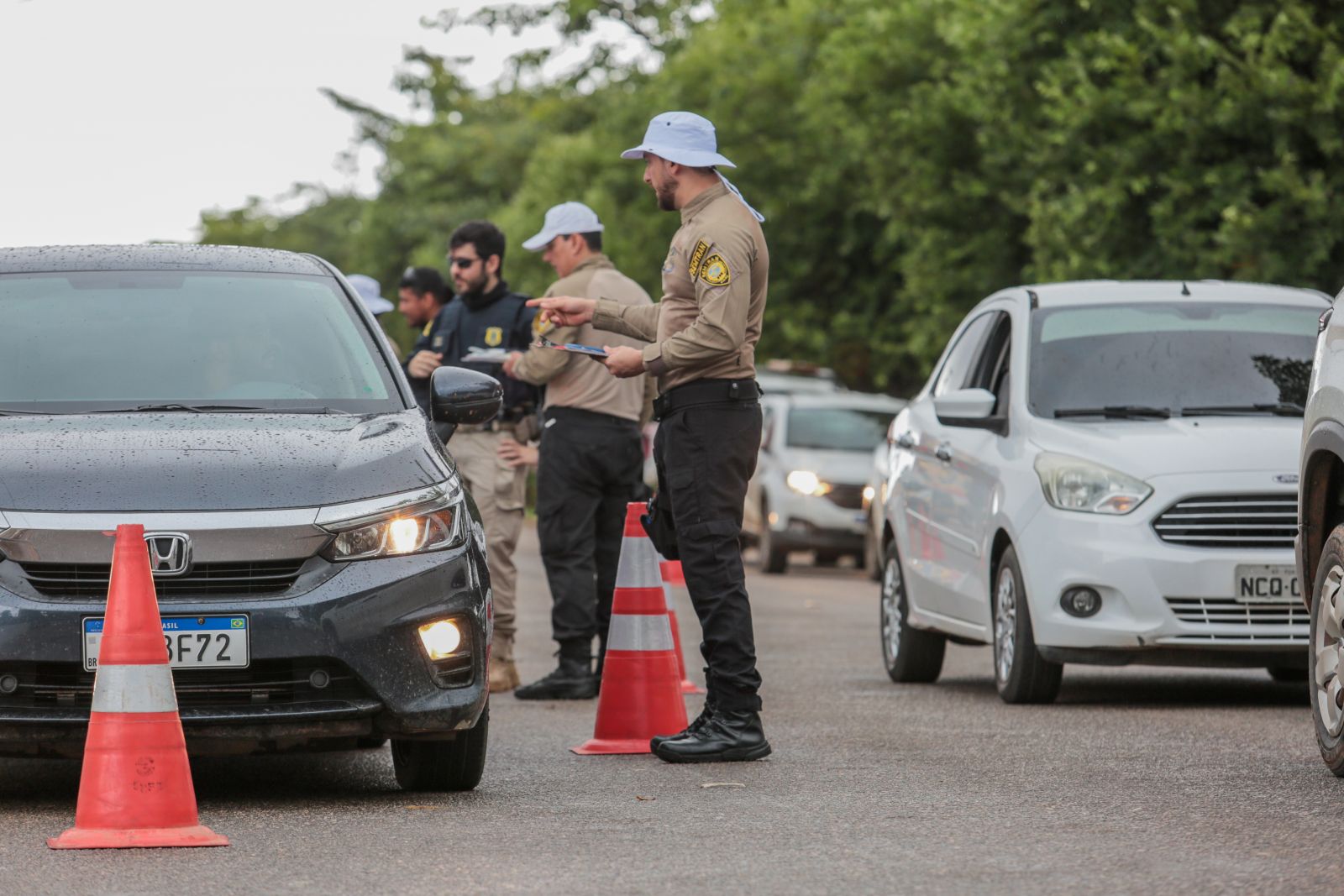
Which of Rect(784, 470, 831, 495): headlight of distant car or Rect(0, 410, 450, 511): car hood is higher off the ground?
Rect(0, 410, 450, 511): car hood

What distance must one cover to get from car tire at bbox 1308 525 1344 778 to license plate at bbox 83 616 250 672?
3.22m

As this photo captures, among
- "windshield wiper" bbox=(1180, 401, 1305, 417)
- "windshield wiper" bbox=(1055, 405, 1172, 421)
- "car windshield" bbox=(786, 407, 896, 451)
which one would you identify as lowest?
"car windshield" bbox=(786, 407, 896, 451)

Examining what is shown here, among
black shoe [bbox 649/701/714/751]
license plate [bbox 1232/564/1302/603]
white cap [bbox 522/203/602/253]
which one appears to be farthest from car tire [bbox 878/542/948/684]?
black shoe [bbox 649/701/714/751]

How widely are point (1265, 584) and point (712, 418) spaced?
2.79 m

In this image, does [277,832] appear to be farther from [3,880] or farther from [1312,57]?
[1312,57]

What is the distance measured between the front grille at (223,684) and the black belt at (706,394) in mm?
1776

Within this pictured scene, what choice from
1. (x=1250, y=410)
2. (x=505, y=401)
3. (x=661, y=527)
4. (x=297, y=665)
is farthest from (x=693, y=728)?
(x=1250, y=410)

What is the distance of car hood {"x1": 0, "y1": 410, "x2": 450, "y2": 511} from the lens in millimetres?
A: 6672

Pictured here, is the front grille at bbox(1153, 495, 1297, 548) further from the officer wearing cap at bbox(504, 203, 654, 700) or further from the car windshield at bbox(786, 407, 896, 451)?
the car windshield at bbox(786, 407, 896, 451)

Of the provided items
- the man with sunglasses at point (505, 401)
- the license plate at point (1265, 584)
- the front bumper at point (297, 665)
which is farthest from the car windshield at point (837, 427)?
the front bumper at point (297, 665)

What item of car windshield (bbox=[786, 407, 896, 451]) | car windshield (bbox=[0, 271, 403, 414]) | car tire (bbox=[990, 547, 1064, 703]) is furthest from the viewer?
car windshield (bbox=[786, 407, 896, 451])

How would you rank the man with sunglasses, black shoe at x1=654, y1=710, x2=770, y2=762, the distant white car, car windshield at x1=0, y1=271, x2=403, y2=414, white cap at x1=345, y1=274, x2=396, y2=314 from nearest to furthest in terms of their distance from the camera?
car windshield at x1=0, y1=271, x2=403, y2=414 < black shoe at x1=654, y1=710, x2=770, y2=762 < the man with sunglasses < white cap at x1=345, y1=274, x2=396, y2=314 < the distant white car

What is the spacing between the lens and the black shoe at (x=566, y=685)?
10680 mm

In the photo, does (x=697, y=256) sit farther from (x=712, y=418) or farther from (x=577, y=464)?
(x=577, y=464)
